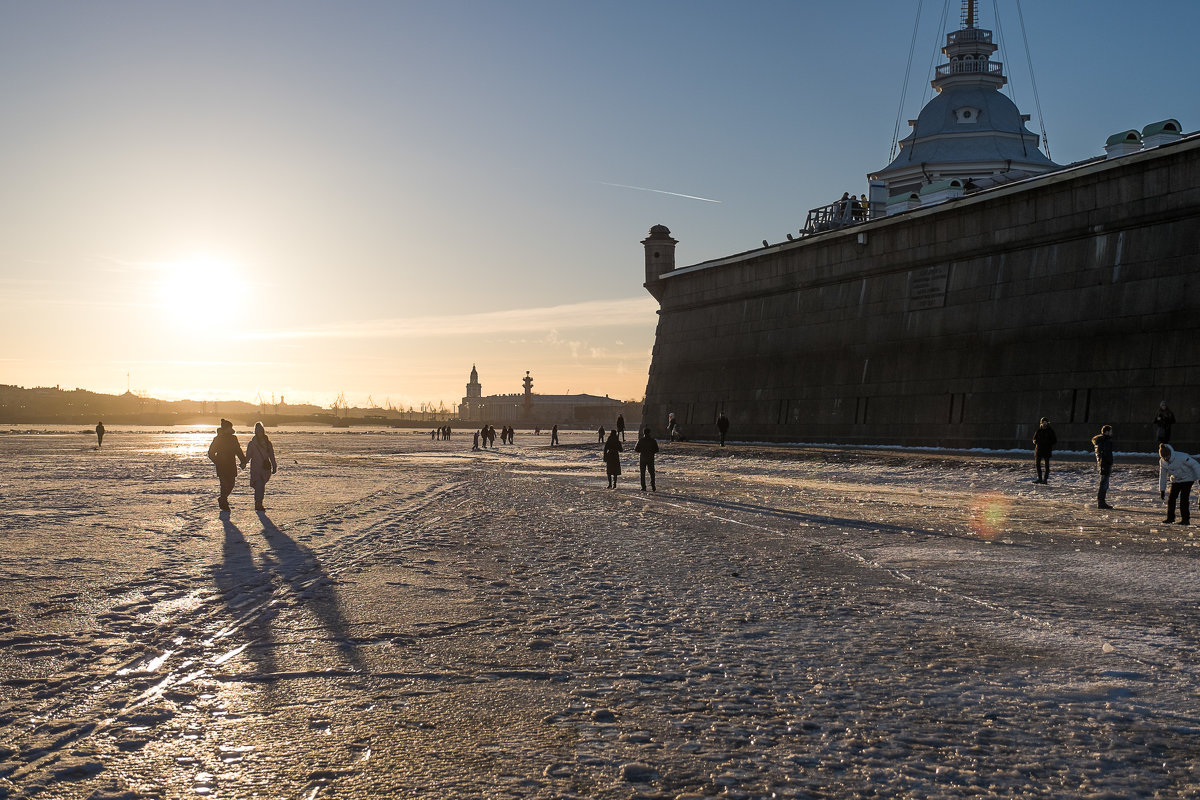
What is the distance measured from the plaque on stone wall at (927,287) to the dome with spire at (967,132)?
2473cm

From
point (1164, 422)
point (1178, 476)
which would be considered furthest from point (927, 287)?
point (1178, 476)

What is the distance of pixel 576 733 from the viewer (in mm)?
5188

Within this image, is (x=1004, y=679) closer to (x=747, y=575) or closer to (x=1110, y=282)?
(x=747, y=575)

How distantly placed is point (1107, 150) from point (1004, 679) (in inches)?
1250

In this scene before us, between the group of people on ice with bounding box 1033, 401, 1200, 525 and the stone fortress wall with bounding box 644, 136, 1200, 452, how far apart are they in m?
1.46

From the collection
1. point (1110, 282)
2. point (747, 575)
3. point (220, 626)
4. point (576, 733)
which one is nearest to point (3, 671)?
point (220, 626)

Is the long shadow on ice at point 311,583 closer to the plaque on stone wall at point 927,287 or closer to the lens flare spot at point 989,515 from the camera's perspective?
the lens flare spot at point 989,515

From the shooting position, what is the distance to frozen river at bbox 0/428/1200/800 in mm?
4613

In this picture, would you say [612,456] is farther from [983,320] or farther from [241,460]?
[983,320]

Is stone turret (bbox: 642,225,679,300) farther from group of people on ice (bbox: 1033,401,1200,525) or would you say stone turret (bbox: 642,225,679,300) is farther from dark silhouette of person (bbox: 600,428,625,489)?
group of people on ice (bbox: 1033,401,1200,525)

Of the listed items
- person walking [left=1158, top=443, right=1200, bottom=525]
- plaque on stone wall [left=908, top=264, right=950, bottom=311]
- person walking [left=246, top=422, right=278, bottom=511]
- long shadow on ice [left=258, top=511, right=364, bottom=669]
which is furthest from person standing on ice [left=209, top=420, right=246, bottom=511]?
plaque on stone wall [left=908, top=264, right=950, bottom=311]

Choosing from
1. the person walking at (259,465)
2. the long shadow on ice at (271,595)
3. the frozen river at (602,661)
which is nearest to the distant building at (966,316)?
the frozen river at (602,661)

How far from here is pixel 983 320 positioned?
31.8 m

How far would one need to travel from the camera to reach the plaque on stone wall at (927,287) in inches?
1326
